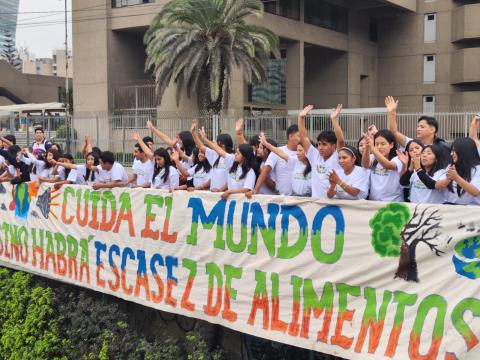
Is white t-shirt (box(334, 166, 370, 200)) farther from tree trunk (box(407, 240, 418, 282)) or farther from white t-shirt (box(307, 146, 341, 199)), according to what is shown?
tree trunk (box(407, 240, 418, 282))

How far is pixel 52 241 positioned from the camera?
7.01 meters

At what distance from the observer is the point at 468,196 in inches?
161

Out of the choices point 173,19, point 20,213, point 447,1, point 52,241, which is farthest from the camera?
point 447,1

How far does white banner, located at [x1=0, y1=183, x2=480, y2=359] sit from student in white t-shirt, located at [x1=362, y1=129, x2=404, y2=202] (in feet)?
2.34

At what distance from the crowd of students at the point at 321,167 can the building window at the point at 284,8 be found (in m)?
23.1

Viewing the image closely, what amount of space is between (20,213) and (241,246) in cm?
397

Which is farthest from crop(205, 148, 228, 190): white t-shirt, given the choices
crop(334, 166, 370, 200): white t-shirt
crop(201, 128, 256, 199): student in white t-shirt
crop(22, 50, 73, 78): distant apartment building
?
crop(22, 50, 73, 78): distant apartment building

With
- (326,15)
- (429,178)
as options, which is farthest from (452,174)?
(326,15)

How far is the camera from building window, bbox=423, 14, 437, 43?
34719 mm

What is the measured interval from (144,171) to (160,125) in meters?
12.6

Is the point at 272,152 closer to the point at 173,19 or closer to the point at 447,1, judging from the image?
the point at 173,19

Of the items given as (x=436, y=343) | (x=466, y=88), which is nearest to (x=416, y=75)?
(x=466, y=88)

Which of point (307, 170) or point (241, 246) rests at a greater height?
point (307, 170)

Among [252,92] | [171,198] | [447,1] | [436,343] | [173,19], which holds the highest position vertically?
[447,1]
